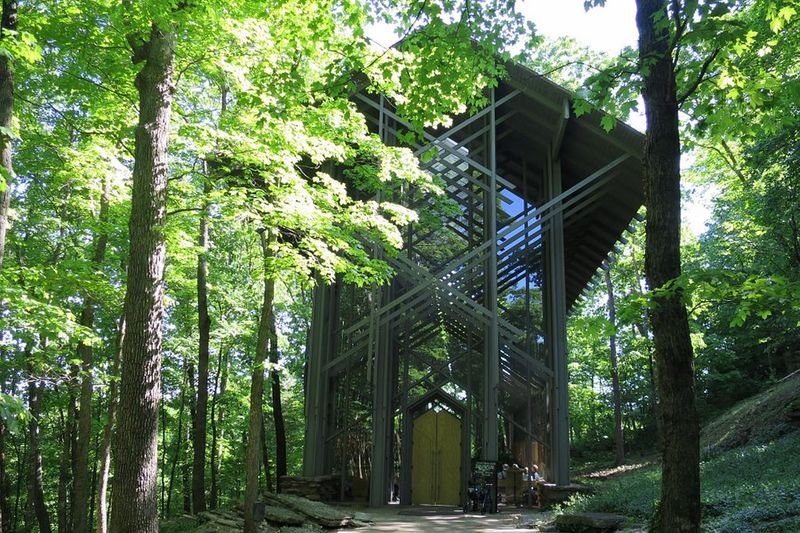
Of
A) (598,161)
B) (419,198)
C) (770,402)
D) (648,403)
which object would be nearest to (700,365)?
(648,403)

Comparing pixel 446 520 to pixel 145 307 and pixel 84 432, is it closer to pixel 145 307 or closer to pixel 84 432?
pixel 145 307

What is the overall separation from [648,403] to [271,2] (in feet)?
90.9

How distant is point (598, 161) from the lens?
14.8 meters

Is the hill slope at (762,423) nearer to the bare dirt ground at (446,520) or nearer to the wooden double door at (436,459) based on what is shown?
the bare dirt ground at (446,520)

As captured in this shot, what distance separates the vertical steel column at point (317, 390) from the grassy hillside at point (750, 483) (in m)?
5.99

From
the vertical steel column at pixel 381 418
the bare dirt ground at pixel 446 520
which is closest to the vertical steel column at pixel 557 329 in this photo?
the bare dirt ground at pixel 446 520

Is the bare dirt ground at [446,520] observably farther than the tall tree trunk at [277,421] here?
No

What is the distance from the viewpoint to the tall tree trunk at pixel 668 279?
4449mm

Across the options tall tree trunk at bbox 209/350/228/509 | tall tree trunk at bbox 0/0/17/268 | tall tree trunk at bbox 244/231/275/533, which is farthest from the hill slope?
tall tree trunk at bbox 209/350/228/509

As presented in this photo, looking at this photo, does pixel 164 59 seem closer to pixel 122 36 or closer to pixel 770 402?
pixel 122 36

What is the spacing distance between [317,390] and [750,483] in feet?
29.5

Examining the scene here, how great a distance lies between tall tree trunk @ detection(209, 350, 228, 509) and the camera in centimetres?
2453

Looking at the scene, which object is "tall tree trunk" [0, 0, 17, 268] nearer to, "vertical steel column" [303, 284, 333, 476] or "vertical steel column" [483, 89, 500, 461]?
"vertical steel column" [303, 284, 333, 476]

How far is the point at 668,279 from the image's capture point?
4688 millimetres
